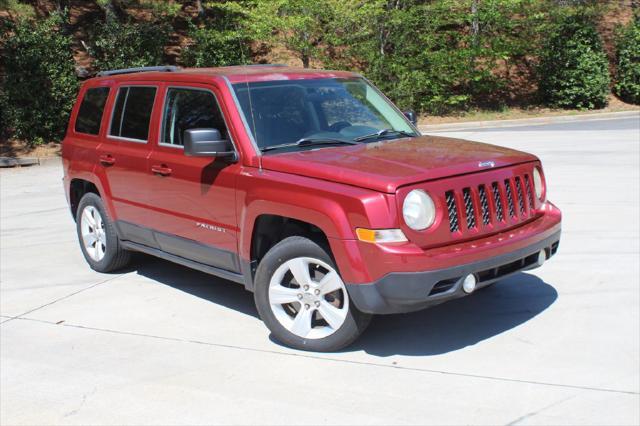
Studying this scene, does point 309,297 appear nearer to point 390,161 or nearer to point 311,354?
point 311,354

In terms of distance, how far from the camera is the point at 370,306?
4598mm

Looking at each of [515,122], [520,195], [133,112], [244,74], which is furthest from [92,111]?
[515,122]

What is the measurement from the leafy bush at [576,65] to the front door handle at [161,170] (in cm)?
1914

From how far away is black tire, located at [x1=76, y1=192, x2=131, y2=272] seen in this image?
22.9 feet

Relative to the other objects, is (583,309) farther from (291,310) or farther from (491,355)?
(291,310)

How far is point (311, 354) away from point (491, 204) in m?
1.53

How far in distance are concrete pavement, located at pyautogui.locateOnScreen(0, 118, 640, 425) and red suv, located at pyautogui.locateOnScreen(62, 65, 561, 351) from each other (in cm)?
42

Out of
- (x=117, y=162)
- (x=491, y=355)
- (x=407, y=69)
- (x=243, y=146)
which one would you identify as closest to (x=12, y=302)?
(x=117, y=162)

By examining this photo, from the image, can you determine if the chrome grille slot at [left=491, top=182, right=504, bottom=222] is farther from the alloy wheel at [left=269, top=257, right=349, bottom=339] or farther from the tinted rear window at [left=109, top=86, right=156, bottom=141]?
the tinted rear window at [left=109, top=86, right=156, bottom=141]

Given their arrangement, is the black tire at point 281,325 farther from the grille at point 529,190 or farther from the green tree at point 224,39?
the green tree at point 224,39

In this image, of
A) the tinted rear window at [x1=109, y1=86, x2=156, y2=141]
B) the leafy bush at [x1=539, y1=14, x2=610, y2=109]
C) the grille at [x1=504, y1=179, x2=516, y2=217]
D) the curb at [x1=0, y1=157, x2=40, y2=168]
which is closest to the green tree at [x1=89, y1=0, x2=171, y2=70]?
the curb at [x1=0, y1=157, x2=40, y2=168]

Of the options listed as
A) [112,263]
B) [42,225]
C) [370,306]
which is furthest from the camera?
[42,225]

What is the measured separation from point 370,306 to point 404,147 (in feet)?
4.37

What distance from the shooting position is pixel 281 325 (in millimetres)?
5145
